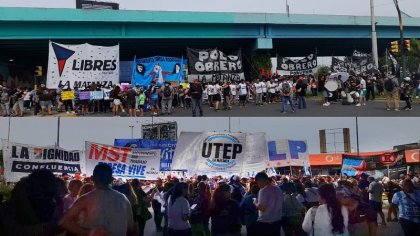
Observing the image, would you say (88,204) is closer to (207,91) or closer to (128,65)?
(207,91)

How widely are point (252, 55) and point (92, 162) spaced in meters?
19.7

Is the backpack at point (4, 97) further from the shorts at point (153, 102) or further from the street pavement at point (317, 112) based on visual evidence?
the shorts at point (153, 102)

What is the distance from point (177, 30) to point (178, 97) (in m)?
9.75

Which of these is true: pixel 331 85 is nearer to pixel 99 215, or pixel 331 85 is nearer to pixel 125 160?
pixel 125 160

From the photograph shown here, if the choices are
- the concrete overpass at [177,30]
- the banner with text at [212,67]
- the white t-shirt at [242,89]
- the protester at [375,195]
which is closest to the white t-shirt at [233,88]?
the white t-shirt at [242,89]

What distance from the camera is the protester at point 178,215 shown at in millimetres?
7527

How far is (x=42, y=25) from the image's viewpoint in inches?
1133

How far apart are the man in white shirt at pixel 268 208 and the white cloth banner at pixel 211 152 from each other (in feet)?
25.5

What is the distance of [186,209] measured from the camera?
24.7 feet

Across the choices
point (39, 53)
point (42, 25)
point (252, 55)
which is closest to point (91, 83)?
point (42, 25)

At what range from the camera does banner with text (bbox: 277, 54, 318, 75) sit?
93.6ft

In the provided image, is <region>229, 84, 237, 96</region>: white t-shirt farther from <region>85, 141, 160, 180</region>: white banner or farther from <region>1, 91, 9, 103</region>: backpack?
<region>1, 91, 9, 103</region>: backpack

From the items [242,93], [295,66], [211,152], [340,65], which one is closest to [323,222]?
[211,152]

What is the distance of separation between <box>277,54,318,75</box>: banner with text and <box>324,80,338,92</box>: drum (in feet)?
23.7
